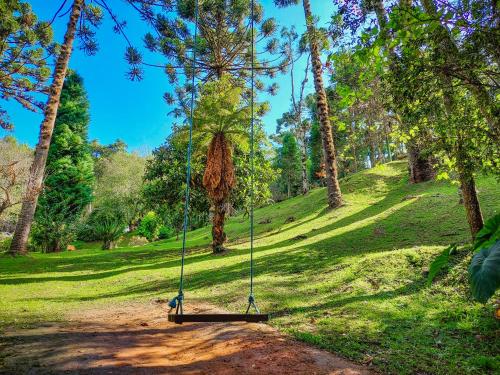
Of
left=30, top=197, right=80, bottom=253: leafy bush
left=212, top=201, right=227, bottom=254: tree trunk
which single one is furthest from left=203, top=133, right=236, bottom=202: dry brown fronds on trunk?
left=30, top=197, right=80, bottom=253: leafy bush

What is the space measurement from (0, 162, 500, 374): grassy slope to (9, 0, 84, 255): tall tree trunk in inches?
51.6

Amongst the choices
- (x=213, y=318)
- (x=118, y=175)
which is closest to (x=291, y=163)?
(x=118, y=175)

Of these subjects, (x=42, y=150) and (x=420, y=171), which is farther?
(x=420, y=171)

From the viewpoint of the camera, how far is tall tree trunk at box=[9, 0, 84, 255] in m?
14.9

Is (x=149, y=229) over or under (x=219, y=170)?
over

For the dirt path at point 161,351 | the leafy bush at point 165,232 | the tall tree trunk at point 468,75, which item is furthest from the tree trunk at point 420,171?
the leafy bush at point 165,232

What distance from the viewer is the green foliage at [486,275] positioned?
3543mm

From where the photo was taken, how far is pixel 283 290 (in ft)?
25.1

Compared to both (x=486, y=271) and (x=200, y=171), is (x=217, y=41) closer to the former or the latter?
(x=200, y=171)

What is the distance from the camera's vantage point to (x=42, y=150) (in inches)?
613

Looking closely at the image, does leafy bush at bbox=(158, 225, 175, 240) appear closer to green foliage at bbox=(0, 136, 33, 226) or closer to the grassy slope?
green foliage at bbox=(0, 136, 33, 226)

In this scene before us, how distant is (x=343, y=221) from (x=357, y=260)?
6179 millimetres

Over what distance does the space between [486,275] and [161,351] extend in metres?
4.07

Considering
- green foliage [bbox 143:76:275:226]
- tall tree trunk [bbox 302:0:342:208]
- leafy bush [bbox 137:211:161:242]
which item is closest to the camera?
green foliage [bbox 143:76:275:226]
